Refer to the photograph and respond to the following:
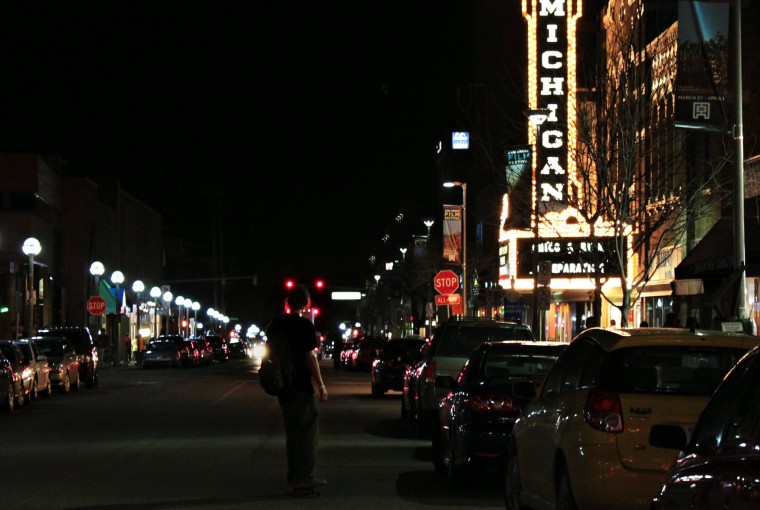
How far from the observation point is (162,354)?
5941cm

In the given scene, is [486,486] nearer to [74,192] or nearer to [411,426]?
[411,426]

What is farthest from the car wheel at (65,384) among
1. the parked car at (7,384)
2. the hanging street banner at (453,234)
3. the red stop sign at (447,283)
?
the hanging street banner at (453,234)

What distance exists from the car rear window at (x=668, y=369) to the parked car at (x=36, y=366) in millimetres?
22739

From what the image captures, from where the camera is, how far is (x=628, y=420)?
8828 millimetres

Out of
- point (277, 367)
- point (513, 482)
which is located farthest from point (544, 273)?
point (513, 482)

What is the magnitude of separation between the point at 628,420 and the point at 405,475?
22.3ft

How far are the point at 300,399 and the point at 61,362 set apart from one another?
24.0 metres

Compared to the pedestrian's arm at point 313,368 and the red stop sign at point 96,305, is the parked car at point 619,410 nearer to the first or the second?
the pedestrian's arm at point 313,368

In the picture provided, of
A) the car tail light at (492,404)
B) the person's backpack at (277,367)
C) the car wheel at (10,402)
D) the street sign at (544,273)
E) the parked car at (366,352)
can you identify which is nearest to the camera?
the person's backpack at (277,367)

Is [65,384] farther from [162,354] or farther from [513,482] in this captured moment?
[513,482]

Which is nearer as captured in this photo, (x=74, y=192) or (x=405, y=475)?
(x=405, y=475)

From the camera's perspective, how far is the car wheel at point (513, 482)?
36.2 feet

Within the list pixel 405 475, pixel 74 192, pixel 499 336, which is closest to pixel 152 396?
pixel 499 336

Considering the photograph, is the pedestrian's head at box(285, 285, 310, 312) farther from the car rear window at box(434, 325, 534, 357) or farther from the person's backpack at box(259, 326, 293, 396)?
the car rear window at box(434, 325, 534, 357)
